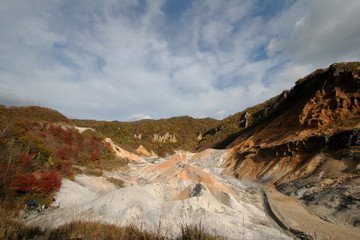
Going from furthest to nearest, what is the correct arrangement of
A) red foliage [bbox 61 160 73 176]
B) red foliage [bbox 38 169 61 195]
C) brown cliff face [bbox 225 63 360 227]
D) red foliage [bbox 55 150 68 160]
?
red foliage [bbox 55 150 68 160]
red foliage [bbox 61 160 73 176]
brown cliff face [bbox 225 63 360 227]
red foliage [bbox 38 169 61 195]

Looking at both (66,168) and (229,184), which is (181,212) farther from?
(66,168)

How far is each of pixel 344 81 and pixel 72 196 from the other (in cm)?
3227

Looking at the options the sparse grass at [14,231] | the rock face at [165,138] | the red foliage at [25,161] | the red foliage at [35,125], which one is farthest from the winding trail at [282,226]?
the rock face at [165,138]

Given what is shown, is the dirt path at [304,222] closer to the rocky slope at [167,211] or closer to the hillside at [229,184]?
the hillside at [229,184]

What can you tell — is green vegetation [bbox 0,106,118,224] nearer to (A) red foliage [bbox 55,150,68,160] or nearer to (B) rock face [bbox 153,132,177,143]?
(A) red foliage [bbox 55,150,68,160]

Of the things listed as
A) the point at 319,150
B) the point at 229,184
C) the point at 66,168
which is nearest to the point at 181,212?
the point at 229,184

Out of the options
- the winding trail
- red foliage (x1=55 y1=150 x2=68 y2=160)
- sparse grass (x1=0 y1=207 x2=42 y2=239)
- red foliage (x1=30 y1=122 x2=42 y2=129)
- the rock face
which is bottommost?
the winding trail

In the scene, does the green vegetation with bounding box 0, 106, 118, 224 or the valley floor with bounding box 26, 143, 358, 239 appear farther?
the green vegetation with bounding box 0, 106, 118, 224

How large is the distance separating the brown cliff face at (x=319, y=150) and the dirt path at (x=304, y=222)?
857 mm

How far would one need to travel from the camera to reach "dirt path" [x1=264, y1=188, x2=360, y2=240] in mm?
8711

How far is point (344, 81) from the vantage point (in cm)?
2489

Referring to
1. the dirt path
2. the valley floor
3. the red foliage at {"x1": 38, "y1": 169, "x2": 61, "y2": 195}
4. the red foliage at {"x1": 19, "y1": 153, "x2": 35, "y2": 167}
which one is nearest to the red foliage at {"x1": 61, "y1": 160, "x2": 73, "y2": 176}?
the valley floor

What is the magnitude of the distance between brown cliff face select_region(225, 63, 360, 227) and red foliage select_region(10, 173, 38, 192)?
17.5 meters

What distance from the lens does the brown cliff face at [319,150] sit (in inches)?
505
